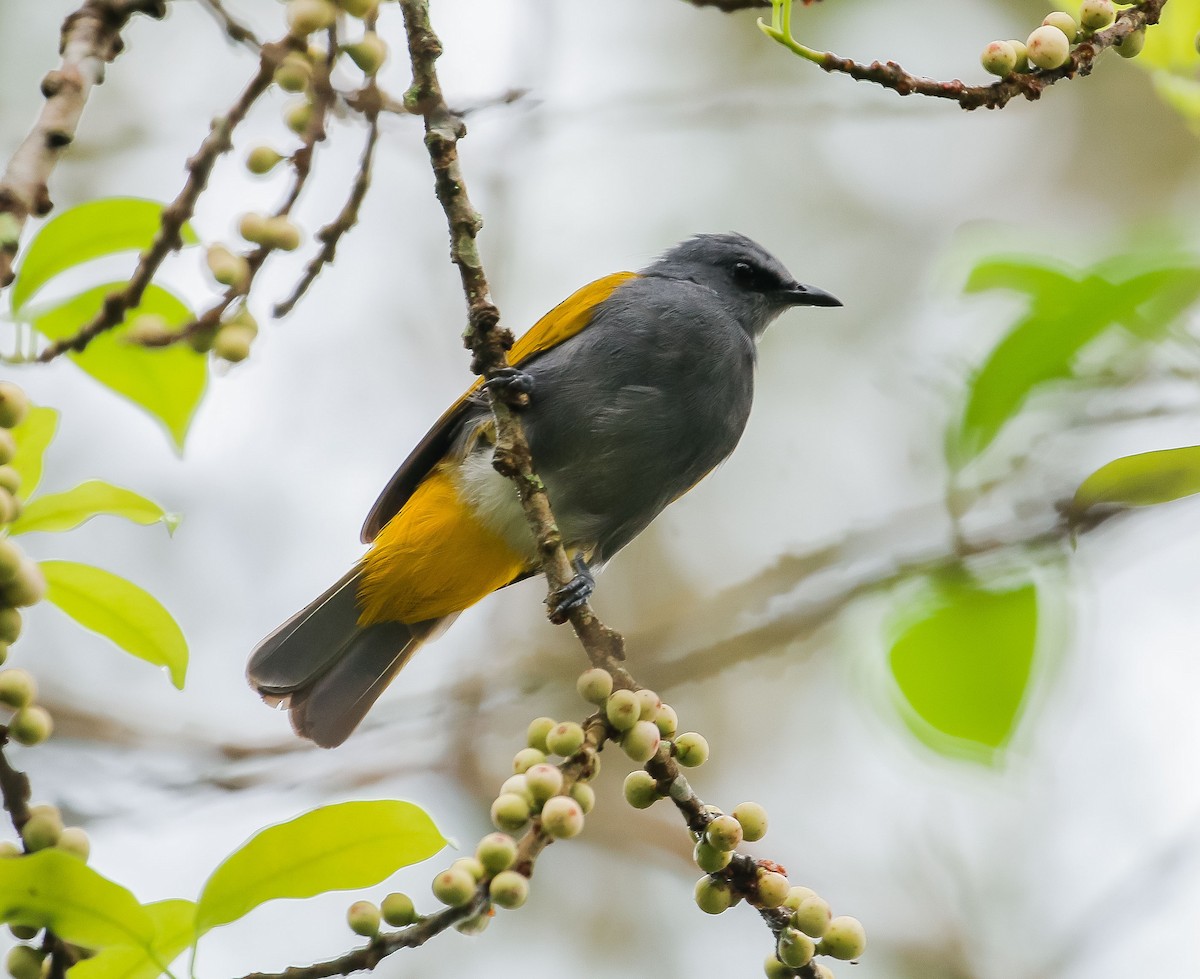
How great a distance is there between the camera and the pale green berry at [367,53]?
76.7 inches

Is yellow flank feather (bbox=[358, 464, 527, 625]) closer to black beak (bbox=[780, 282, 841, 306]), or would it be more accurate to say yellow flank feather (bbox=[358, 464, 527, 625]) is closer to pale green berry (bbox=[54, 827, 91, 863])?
black beak (bbox=[780, 282, 841, 306])

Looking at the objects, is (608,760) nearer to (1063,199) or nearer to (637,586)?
(637,586)

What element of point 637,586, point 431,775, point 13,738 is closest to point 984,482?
point 13,738

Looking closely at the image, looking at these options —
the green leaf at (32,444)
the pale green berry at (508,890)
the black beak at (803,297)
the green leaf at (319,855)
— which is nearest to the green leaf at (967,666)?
the pale green berry at (508,890)

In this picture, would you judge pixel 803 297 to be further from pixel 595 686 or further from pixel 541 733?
pixel 541 733

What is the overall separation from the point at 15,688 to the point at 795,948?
1.11 meters

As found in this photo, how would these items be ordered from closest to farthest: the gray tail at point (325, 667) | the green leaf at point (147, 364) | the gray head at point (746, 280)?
the green leaf at point (147, 364), the gray tail at point (325, 667), the gray head at point (746, 280)

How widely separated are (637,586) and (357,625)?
3.72 meters

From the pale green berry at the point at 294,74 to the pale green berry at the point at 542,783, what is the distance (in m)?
1.06

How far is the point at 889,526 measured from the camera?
4.29 m

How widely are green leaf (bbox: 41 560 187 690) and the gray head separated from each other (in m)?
3.34

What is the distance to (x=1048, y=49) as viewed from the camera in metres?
2.18

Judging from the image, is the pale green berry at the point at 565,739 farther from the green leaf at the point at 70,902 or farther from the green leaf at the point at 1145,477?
the green leaf at the point at 1145,477

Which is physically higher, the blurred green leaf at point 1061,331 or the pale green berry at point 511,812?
the blurred green leaf at point 1061,331
